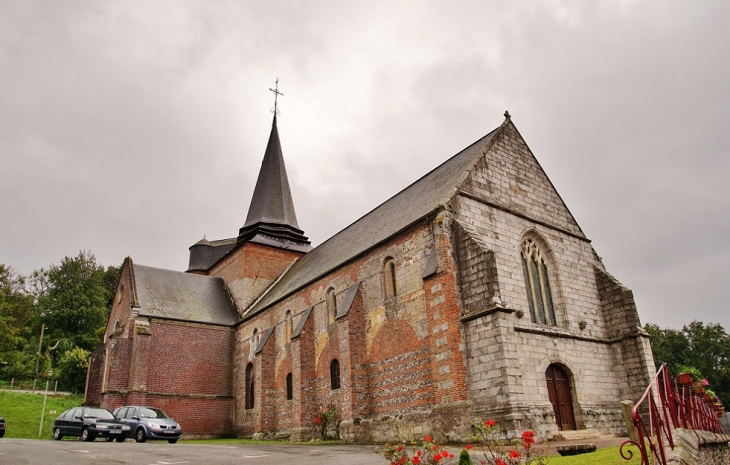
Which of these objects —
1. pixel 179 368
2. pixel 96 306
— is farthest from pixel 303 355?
pixel 96 306

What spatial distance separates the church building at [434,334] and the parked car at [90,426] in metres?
6.60

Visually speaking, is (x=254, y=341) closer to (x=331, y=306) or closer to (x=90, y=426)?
(x=331, y=306)

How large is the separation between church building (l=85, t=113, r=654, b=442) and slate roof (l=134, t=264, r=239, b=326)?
0.49 meters

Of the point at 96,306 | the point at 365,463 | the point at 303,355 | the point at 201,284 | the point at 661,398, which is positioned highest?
the point at 96,306

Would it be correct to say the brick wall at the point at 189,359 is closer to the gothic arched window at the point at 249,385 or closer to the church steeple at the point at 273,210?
the gothic arched window at the point at 249,385

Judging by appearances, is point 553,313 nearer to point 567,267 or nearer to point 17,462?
point 567,267

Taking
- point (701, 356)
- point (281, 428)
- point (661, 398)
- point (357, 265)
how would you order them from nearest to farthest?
1. point (661, 398)
2. point (357, 265)
3. point (281, 428)
4. point (701, 356)

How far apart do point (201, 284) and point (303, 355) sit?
14405mm

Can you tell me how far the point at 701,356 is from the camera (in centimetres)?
5009

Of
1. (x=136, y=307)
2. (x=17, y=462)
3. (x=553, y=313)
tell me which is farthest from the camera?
(x=136, y=307)

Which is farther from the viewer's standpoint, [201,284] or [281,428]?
[201,284]

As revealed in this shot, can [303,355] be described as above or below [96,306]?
below

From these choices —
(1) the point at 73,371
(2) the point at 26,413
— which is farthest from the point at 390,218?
(1) the point at 73,371

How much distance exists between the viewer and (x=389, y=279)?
64.3 ft
